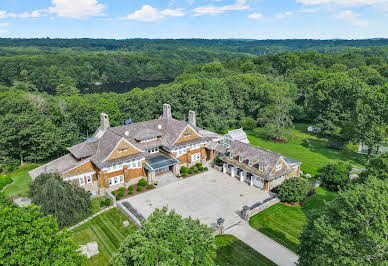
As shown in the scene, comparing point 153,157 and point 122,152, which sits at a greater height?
point 122,152

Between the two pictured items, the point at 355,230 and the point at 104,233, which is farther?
the point at 104,233

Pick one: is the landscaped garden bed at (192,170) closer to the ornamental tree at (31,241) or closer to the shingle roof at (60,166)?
the shingle roof at (60,166)

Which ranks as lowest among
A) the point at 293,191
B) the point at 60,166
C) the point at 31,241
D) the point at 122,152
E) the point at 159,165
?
the point at 293,191

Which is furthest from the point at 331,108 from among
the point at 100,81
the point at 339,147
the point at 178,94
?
the point at 100,81

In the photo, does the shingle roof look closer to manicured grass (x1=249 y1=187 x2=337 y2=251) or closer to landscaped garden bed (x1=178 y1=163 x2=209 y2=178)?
landscaped garden bed (x1=178 y1=163 x2=209 y2=178)

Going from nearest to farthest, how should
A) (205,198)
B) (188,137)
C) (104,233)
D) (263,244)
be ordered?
(263,244), (104,233), (205,198), (188,137)

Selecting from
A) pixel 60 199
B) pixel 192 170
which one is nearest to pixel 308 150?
pixel 192 170

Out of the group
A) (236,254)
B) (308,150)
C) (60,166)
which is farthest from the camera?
(308,150)

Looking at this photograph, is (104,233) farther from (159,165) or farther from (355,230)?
(355,230)
